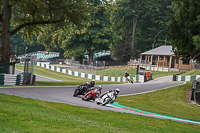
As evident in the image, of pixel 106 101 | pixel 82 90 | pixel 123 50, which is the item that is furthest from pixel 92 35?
pixel 106 101

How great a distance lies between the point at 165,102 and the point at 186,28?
700cm

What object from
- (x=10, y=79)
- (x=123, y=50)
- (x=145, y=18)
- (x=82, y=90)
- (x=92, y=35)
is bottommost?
(x=82, y=90)

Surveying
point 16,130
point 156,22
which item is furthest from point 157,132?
point 156,22

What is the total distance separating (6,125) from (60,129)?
141 cm

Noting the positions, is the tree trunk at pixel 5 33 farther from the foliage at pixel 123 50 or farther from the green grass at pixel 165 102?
the foliage at pixel 123 50

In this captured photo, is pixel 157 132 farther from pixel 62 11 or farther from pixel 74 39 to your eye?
pixel 74 39

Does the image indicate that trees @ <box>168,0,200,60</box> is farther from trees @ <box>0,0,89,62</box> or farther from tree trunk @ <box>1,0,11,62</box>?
tree trunk @ <box>1,0,11,62</box>

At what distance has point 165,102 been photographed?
18.5 meters

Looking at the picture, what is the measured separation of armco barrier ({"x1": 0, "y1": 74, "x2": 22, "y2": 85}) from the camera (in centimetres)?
2144

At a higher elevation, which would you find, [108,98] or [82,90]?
[82,90]

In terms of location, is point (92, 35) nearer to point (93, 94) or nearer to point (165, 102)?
point (165, 102)

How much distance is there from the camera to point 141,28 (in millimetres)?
75250

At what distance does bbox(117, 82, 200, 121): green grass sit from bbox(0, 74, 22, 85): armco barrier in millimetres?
9168

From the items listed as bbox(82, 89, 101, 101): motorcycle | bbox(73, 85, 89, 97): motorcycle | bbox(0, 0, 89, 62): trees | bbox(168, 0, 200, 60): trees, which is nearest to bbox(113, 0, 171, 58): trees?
bbox(0, 0, 89, 62): trees
